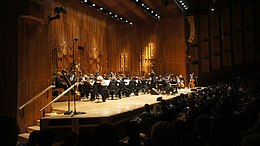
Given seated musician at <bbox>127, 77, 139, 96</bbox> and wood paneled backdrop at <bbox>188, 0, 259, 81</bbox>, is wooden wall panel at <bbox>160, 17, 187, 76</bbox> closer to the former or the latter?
wood paneled backdrop at <bbox>188, 0, 259, 81</bbox>

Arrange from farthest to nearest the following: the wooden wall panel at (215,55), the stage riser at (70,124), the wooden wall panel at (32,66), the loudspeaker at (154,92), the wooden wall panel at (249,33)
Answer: the wooden wall panel at (215,55), the wooden wall panel at (249,33), the loudspeaker at (154,92), the wooden wall panel at (32,66), the stage riser at (70,124)

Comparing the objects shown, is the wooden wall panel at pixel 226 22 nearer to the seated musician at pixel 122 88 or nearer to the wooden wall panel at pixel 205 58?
the wooden wall panel at pixel 205 58

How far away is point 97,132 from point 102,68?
16048 millimetres

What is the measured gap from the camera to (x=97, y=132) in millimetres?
2291

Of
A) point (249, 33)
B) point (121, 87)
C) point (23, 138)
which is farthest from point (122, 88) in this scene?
point (249, 33)

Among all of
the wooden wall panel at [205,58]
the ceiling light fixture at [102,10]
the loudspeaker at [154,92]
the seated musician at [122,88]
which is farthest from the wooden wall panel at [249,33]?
the seated musician at [122,88]

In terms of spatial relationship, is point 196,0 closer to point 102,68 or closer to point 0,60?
point 0,60

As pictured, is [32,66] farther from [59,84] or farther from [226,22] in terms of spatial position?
[226,22]

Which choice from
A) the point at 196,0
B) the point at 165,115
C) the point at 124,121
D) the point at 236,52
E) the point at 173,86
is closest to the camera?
the point at 165,115

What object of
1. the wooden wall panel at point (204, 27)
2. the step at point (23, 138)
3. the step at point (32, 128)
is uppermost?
the wooden wall panel at point (204, 27)

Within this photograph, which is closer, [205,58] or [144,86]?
[144,86]

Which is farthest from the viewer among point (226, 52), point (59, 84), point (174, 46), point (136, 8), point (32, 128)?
point (174, 46)

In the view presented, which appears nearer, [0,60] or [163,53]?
[0,60]

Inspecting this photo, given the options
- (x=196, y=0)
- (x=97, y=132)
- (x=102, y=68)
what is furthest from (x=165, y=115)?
(x=102, y=68)
